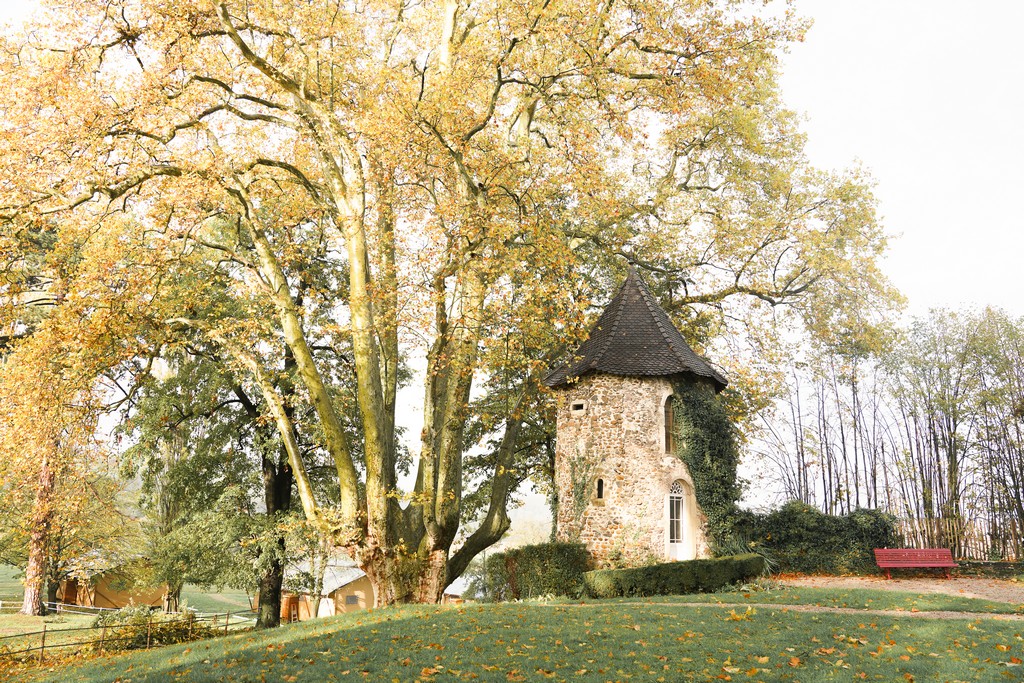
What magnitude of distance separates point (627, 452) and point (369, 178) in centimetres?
1011

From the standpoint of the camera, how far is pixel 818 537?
22531 mm

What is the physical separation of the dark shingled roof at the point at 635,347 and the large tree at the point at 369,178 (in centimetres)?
283

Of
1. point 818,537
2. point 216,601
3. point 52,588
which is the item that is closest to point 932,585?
point 818,537

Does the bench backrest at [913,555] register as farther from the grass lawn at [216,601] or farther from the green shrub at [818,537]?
the grass lawn at [216,601]

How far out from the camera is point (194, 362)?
21.0 m

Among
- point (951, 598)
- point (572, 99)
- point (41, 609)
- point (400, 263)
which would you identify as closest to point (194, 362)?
point (400, 263)

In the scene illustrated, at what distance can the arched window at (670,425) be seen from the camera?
21.4m

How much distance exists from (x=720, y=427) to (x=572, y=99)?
33.9 ft

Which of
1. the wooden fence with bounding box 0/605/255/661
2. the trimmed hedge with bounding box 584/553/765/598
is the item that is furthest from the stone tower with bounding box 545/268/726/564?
the wooden fence with bounding box 0/605/255/661

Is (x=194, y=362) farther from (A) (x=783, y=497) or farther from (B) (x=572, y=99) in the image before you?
(A) (x=783, y=497)

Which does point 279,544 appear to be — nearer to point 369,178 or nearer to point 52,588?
point 369,178

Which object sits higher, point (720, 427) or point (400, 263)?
point (400, 263)

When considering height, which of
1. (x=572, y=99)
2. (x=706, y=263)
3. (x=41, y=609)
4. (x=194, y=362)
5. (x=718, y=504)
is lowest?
(x=41, y=609)

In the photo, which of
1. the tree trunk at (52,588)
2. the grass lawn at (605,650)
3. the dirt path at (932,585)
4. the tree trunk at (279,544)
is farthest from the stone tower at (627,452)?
the tree trunk at (52,588)
